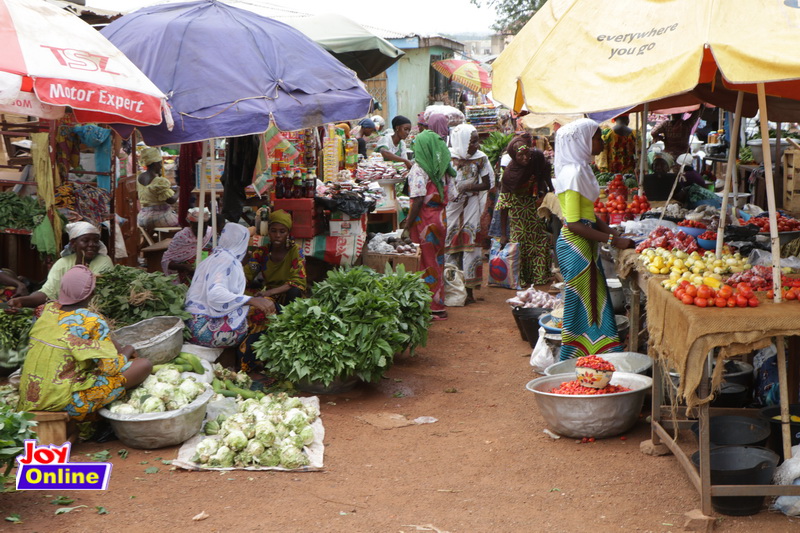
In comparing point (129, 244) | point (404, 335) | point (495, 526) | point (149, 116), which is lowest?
point (495, 526)

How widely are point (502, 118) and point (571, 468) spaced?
1474cm

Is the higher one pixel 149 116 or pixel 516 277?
pixel 149 116

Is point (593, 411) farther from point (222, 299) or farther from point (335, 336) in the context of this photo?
point (222, 299)

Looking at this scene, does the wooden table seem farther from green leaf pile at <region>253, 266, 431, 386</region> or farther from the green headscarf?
the green headscarf

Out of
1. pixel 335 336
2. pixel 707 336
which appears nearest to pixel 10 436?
pixel 335 336

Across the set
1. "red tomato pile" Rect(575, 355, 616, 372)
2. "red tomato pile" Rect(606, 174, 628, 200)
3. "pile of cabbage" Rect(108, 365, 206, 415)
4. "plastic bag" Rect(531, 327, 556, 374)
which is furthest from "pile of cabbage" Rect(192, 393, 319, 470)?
"red tomato pile" Rect(606, 174, 628, 200)

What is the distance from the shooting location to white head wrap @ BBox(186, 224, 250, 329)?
6.46 meters

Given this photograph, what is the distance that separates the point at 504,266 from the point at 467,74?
45.1ft

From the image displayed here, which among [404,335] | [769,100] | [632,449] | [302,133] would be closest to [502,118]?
[302,133]

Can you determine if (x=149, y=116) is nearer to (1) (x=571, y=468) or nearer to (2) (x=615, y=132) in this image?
(1) (x=571, y=468)

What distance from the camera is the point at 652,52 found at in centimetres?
391

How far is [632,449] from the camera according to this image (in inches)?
208

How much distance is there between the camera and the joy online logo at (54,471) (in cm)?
437

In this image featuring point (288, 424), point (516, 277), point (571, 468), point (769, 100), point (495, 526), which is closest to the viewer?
point (495, 526)
